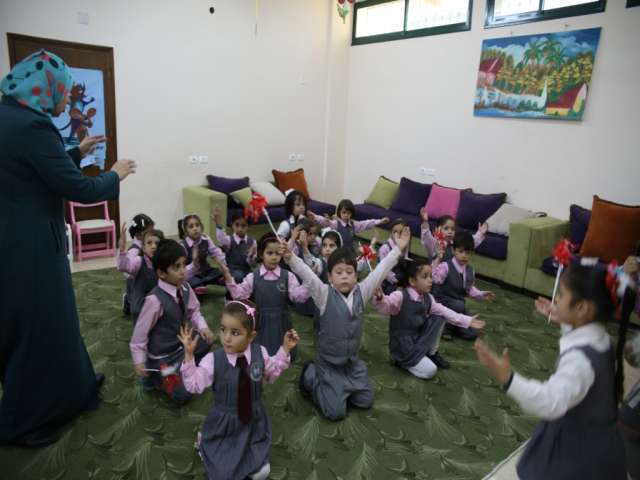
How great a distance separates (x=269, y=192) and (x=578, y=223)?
3619mm

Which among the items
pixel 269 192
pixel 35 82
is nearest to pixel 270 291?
pixel 35 82

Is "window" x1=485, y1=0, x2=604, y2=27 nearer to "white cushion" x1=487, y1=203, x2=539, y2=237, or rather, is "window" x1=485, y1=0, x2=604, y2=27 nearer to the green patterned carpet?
"white cushion" x1=487, y1=203, x2=539, y2=237

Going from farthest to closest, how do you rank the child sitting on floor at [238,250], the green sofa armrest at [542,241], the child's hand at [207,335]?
the green sofa armrest at [542,241], the child sitting on floor at [238,250], the child's hand at [207,335]

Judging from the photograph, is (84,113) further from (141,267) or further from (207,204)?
(141,267)

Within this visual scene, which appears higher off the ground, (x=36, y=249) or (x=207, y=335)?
(x=36, y=249)

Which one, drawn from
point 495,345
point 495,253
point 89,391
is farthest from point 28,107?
point 495,253

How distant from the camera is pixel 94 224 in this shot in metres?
5.06

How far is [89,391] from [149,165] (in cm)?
377

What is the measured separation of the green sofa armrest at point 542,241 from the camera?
4418 millimetres

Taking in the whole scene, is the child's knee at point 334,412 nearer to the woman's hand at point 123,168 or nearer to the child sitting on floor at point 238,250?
the woman's hand at point 123,168

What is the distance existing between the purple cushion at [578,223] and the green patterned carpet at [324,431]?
164cm

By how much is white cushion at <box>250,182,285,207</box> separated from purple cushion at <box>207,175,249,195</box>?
0.66 ft

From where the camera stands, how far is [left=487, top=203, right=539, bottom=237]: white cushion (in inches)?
192

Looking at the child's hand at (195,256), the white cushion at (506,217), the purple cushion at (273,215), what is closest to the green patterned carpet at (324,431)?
the child's hand at (195,256)
